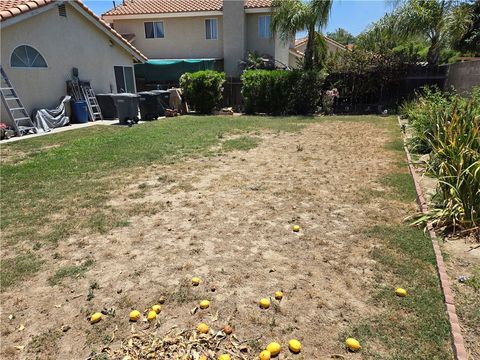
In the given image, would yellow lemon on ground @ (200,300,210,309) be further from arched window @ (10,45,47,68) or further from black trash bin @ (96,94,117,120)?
black trash bin @ (96,94,117,120)

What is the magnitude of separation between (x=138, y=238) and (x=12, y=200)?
9.24ft

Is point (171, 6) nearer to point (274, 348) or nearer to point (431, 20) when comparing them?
point (431, 20)

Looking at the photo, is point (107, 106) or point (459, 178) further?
point (107, 106)

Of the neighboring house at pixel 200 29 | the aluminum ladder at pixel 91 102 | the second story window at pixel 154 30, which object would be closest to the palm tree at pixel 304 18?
the neighboring house at pixel 200 29

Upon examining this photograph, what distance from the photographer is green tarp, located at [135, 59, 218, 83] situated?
72.5ft

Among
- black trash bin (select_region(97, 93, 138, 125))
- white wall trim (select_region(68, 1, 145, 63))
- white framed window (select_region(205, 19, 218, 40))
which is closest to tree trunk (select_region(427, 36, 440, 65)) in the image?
white framed window (select_region(205, 19, 218, 40))

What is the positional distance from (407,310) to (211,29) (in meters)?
24.1

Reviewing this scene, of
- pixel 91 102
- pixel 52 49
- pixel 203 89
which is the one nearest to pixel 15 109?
pixel 52 49

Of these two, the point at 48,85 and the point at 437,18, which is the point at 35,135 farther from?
the point at 437,18

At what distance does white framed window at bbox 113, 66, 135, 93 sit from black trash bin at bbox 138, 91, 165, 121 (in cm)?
338

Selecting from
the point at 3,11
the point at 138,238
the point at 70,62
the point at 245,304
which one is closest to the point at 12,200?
the point at 138,238

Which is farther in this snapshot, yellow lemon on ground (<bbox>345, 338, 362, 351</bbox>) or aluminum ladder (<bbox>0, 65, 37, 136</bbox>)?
aluminum ladder (<bbox>0, 65, 37, 136</bbox>)

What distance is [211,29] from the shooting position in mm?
23672

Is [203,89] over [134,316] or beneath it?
over
